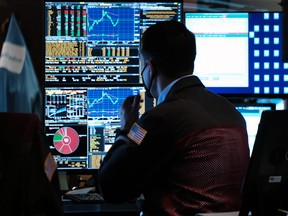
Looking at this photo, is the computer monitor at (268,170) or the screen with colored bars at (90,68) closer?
the computer monitor at (268,170)

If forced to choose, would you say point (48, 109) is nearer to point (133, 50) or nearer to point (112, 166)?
point (133, 50)

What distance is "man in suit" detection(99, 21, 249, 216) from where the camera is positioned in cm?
181

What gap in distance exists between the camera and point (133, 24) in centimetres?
253

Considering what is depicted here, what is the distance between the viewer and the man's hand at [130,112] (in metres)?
2.11

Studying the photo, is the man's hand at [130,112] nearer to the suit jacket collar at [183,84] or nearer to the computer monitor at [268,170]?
the suit jacket collar at [183,84]

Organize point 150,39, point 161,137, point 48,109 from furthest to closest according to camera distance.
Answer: point 48,109, point 150,39, point 161,137

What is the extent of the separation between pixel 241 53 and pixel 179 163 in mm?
968

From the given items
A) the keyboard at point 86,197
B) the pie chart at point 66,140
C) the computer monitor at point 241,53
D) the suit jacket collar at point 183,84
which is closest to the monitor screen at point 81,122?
the pie chart at point 66,140

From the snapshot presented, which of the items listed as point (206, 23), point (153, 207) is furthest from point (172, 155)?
point (206, 23)

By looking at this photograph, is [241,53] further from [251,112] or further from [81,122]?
[81,122]

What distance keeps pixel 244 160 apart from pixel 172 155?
0.27 metres

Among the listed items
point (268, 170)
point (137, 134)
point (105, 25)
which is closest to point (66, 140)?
point (105, 25)

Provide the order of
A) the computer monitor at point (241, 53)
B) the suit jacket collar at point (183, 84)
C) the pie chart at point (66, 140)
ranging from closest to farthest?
1. the suit jacket collar at point (183, 84)
2. the pie chart at point (66, 140)
3. the computer monitor at point (241, 53)

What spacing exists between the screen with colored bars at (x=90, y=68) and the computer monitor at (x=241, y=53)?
12.1 inches
